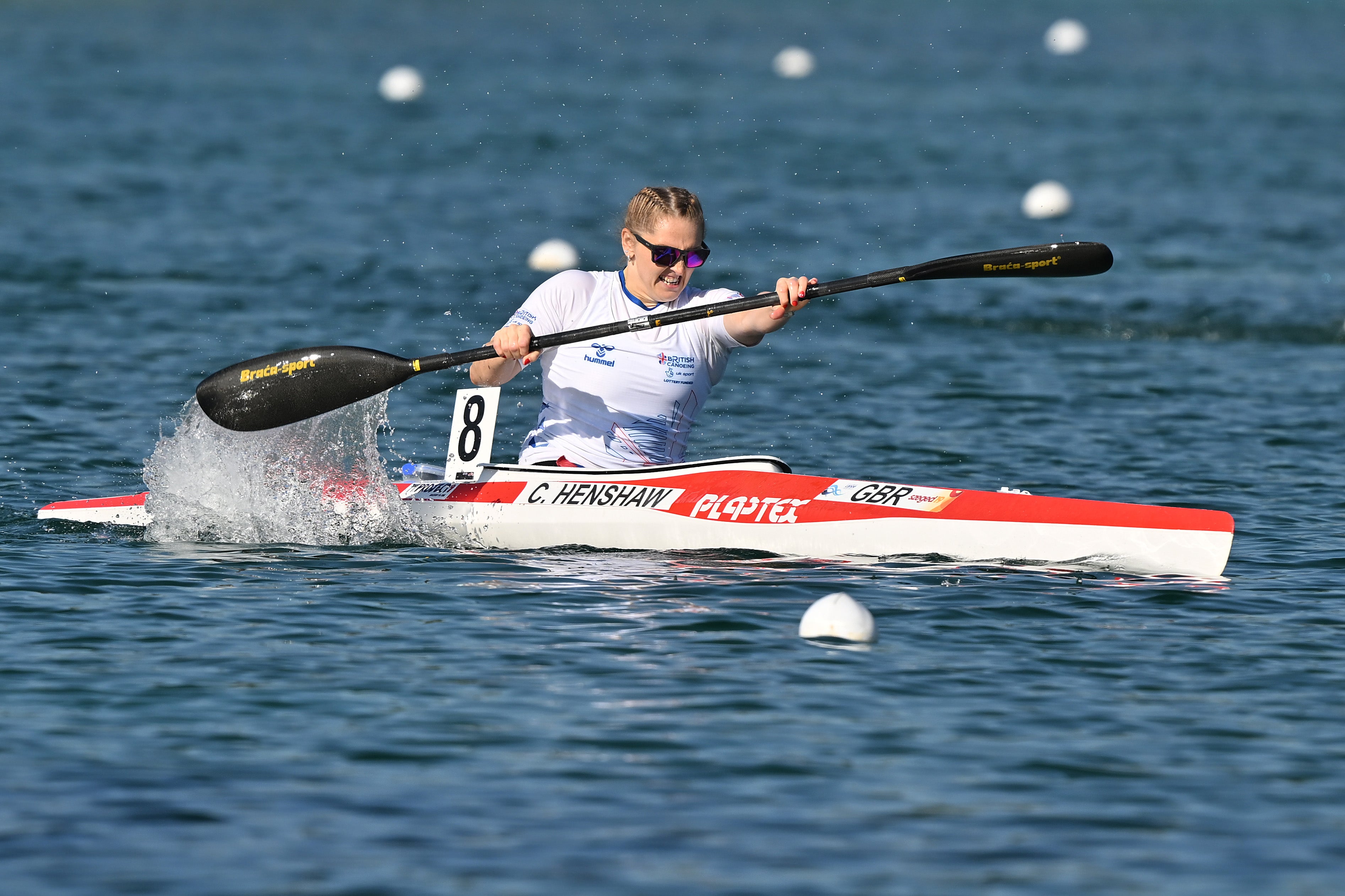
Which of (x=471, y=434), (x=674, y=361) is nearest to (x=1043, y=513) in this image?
(x=674, y=361)

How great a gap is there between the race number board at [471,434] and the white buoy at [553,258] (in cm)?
994

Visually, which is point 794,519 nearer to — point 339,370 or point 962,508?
point 962,508

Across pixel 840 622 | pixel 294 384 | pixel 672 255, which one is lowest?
pixel 840 622

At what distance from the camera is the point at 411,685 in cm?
693

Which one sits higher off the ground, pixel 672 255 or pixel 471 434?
pixel 672 255

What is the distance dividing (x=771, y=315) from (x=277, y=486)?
8.71 ft

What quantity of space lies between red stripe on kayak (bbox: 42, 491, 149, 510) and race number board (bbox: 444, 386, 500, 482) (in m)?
1.57

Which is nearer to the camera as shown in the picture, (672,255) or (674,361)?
(672,255)

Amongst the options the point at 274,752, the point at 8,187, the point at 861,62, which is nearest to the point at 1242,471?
the point at 274,752

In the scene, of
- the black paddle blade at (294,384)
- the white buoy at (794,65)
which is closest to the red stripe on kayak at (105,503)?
the black paddle blade at (294,384)

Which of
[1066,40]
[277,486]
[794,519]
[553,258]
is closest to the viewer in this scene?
[794,519]

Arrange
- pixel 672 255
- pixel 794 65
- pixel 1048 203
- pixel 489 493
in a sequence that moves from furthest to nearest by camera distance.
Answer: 1. pixel 794 65
2. pixel 1048 203
3. pixel 489 493
4. pixel 672 255

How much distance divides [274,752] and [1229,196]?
20247 mm

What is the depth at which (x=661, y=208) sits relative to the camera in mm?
8656
